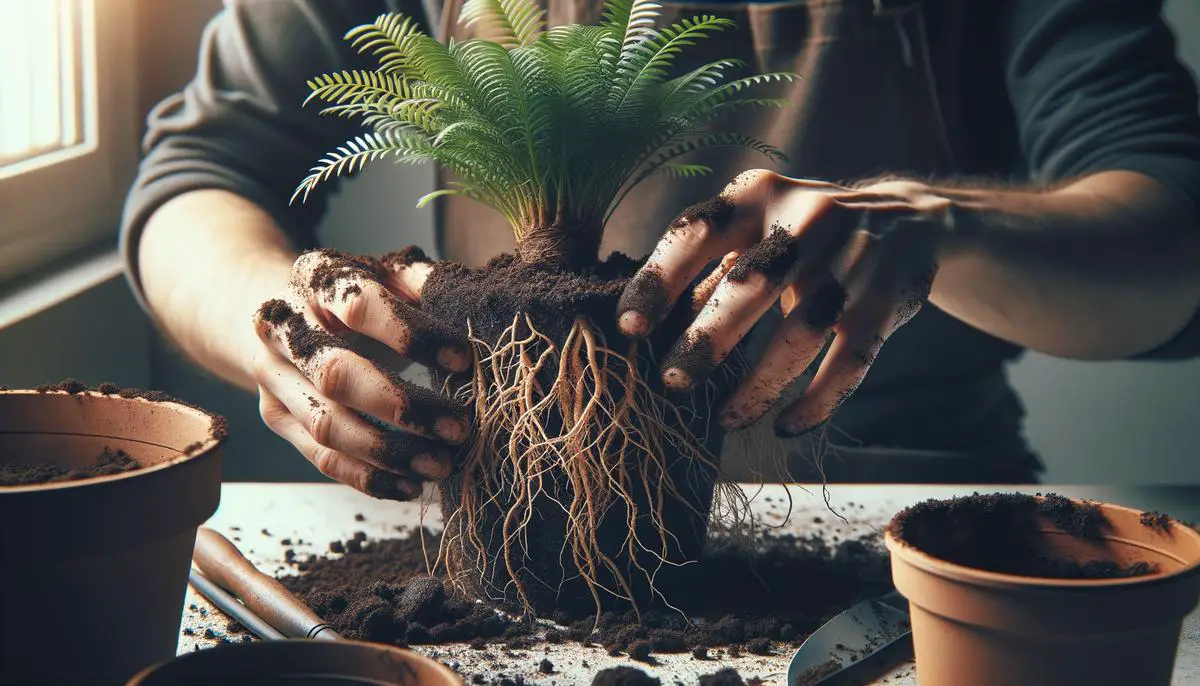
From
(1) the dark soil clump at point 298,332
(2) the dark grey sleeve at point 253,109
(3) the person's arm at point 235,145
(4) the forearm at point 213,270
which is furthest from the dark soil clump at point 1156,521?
(2) the dark grey sleeve at point 253,109

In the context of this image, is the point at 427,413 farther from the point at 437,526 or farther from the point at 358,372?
the point at 437,526

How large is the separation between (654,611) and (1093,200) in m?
0.69

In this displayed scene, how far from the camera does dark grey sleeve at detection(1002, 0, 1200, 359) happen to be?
130 cm

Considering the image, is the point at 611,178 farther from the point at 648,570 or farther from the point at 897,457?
the point at 897,457

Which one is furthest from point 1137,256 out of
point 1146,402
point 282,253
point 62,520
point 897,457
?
point 1146,402

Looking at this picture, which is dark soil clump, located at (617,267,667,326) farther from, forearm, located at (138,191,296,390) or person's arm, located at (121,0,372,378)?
person's arm, located at (121,0,372,378)

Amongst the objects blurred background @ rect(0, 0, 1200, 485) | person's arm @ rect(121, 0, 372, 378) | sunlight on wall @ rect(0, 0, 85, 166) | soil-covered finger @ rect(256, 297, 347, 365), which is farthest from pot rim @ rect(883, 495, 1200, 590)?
sunlight on wall @ rect(0, 0, 85, 166)

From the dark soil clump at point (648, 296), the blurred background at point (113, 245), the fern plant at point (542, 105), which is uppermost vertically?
the fern plant at point (542, 105)

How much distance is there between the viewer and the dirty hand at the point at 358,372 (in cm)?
85

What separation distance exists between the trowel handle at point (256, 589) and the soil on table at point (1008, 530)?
396 millimetres

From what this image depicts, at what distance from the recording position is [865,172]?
149 cm

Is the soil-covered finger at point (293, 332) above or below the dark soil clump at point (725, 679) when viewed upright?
above

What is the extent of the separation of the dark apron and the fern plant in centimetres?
45

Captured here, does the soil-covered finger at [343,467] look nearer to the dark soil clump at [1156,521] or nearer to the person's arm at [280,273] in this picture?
the person's arm at [280,273]
